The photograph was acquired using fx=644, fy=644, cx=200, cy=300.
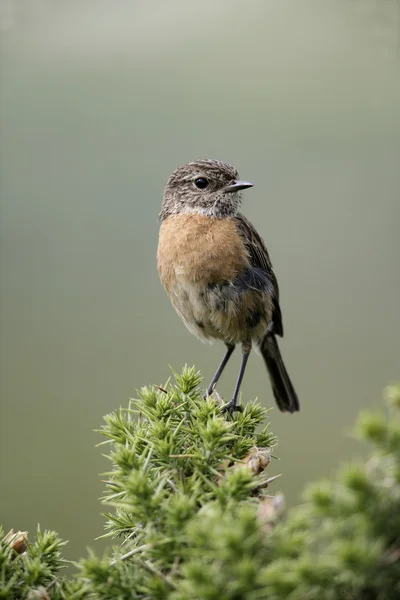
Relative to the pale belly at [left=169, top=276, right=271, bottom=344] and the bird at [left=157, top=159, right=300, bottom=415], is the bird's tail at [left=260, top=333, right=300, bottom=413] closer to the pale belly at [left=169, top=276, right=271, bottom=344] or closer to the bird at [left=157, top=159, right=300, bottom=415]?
the bird at [left=157, top=159, right=300, bottom=415]

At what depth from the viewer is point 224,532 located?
4.40 ft

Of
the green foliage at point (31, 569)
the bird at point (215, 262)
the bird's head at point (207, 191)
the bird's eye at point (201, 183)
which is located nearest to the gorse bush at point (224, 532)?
the green foliage at point (31, 569)

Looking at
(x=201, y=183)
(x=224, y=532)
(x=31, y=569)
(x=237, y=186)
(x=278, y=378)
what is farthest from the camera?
(x=278, y=378)

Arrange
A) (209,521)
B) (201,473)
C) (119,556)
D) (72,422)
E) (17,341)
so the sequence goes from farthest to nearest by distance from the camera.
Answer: (17,341) < (72,422) < (201,473) < (119,556) < (209,521)

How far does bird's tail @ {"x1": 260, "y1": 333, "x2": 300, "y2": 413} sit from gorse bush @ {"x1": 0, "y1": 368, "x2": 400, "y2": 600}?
3.16 metres

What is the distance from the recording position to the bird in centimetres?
430

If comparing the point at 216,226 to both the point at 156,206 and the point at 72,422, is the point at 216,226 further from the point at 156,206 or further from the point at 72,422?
the point at 156,206

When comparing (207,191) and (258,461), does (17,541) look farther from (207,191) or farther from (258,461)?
(207,191)

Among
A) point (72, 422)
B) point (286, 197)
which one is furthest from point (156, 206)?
point (72, 422)

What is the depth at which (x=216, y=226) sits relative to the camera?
4.52 metres

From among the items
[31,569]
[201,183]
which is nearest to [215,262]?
[201,183]

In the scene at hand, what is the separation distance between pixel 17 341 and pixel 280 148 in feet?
14.9

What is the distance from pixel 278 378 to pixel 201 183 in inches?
69.4

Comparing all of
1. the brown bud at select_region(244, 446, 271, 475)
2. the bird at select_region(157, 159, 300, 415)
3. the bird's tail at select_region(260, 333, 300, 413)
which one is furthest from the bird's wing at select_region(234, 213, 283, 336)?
the brown bud at select_region(244, 446, 271, 475)
